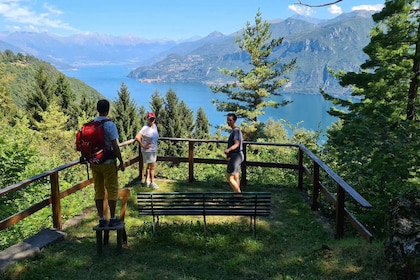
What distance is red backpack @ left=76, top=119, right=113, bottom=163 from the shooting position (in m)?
4.65

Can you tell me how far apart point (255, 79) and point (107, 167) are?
988 inches

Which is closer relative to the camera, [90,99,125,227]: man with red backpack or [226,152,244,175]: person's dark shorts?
[90,99,125,227]: man with red backpack

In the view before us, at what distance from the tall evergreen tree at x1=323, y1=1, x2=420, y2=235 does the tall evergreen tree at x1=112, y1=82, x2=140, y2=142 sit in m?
30.7

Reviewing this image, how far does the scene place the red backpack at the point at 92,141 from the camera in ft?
15.3

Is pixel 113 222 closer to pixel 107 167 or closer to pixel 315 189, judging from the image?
pixel 107 167

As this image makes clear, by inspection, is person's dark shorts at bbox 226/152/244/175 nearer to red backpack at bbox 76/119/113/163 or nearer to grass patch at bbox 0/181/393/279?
grass patch at bbox 0/181/393/279

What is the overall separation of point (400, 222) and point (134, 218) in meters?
4.28

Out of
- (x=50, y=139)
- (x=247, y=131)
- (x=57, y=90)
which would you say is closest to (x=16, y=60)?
(x=57, y=90)

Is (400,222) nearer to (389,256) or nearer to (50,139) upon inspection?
(389,256)

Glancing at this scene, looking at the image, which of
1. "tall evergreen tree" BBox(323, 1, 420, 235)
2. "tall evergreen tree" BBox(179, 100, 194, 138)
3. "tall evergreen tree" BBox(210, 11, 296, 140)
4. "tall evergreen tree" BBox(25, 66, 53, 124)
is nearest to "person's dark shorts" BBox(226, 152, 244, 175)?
"tall evergreen tree" BBox(323, 1, 420, 235)

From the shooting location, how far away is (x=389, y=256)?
3484 millimetres

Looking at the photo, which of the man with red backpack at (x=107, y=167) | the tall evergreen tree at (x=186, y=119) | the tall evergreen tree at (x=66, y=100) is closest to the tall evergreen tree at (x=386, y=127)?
the man with red backpack at (x=107, y=167)

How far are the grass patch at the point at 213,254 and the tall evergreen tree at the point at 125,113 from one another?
3956cm

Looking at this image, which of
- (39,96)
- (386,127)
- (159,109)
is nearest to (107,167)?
(386,127)
